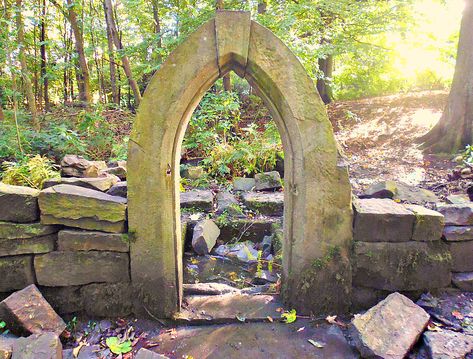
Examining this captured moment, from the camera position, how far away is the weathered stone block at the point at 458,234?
2.71 meters

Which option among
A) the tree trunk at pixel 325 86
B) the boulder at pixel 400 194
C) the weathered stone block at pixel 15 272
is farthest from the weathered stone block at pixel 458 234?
the tree trunk at pixel 325 86

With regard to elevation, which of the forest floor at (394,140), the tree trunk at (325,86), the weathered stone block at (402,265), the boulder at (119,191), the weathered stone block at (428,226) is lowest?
the weathered stone block at (402,265)

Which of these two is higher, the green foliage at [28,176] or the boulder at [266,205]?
the green foliage at [28,176]

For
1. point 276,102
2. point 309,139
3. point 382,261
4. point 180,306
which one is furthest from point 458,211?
point 180,306

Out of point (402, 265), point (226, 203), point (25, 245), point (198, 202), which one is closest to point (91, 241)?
point (25, 245)

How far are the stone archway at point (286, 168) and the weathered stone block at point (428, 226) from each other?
0.58 m

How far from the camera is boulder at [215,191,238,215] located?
5.14m

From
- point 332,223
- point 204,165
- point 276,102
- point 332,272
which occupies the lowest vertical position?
point 332,272

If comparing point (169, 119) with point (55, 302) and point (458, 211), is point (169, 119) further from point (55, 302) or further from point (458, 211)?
point (458, 211)

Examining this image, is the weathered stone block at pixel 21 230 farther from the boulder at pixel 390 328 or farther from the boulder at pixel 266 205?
the boulder at pixel 266 205

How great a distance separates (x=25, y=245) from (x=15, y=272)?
244 mm

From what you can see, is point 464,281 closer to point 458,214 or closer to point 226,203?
point 458,214

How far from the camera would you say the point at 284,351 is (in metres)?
2.39

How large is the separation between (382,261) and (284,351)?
112 centimetres
